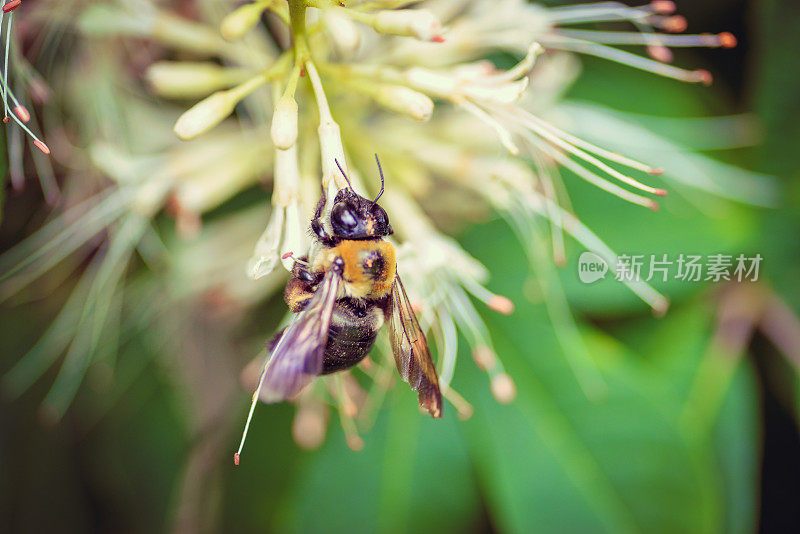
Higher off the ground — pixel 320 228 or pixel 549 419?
pixel 320 228

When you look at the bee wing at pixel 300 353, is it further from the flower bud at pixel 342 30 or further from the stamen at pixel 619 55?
the stamen at pixel 619 55

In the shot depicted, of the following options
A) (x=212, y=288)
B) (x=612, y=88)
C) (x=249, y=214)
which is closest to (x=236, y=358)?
(x=212, y=288)

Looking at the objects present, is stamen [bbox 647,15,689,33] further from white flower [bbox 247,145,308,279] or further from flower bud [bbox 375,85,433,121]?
white flower [bbox 247,145,308,279]

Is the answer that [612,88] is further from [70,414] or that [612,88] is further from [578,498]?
[70,414]

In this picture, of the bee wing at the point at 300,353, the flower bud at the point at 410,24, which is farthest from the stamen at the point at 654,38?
the bee wing at the point at 300,353

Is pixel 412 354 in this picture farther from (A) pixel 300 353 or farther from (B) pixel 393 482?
(B) pixel 393 482

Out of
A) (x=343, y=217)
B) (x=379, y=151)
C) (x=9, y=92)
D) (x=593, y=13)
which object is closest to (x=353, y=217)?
(x=343, y=217)
